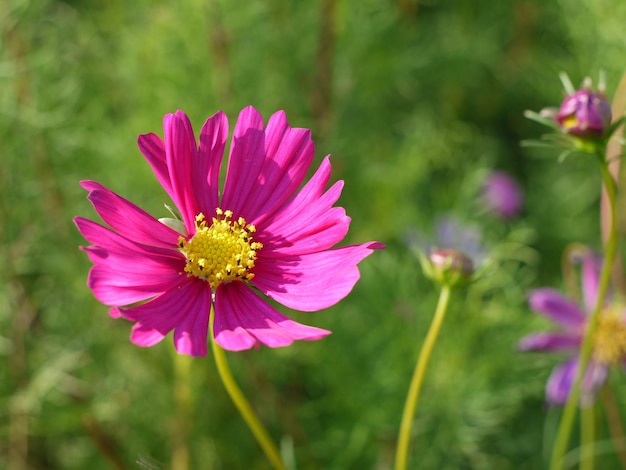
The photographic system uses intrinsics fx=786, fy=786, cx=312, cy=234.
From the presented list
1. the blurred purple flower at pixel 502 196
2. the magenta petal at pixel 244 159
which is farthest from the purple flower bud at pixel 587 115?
the blurred purple flower at pixel 502 196

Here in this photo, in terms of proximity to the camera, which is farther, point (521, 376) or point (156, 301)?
point (521, 376)

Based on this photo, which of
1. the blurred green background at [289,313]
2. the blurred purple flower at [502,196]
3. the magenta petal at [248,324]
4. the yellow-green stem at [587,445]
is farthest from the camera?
the blurred purple flower at [502,196]

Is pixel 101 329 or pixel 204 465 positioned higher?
pixel 101 329

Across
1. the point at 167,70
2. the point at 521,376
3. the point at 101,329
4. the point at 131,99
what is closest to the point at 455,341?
the point at 521,376

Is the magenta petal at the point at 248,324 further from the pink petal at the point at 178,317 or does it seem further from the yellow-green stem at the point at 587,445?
the yellow-green stem at the point at 587,445

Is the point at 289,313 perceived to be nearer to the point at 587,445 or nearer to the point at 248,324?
the point at 587,445

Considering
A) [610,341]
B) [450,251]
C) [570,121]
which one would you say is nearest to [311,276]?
[450,251]

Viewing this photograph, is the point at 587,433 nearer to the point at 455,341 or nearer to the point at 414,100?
the point at 455,341
